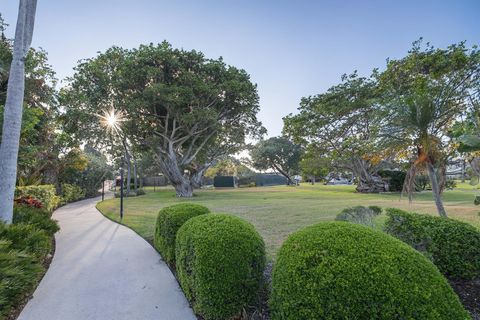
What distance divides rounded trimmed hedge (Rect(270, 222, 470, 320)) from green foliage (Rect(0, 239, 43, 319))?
271 centimetres

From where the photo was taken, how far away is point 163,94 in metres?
16.1

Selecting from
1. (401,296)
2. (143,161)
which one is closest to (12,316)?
(401,296)

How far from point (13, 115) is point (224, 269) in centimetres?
513

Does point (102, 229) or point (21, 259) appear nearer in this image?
point (21, 259)

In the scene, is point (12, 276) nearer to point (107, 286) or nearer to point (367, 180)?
point (107, 286)

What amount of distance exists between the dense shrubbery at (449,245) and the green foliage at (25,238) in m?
5.09

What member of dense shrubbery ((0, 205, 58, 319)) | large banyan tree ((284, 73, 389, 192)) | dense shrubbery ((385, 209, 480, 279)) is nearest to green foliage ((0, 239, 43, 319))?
dense shrubbery ((0, 205, 58, 319))

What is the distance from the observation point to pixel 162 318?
2.70 m

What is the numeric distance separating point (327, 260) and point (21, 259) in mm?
3517

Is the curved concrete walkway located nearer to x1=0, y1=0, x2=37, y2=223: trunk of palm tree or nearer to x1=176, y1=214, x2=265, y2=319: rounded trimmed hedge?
x1=176, y1=214, x2=265, y2=319: rounded trimmed hedge

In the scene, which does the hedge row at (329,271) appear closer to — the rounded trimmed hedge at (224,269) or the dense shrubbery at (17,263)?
the rounded trimmed hedge at (224,269)

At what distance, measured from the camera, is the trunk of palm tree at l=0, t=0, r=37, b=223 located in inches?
180

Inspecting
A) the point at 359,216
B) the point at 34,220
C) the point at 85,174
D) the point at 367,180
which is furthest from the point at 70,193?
the point at 367,180

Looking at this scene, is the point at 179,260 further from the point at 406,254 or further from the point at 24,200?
the point at 24,200
